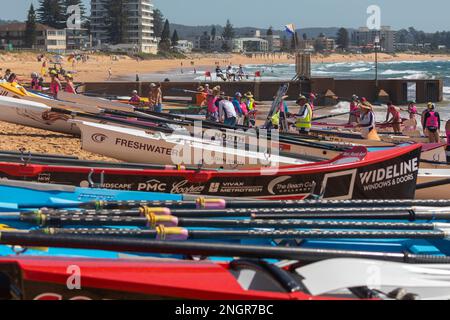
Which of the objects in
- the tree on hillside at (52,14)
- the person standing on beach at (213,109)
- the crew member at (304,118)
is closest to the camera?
the crew member at (304,118)

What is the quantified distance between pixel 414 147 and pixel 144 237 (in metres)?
5.97

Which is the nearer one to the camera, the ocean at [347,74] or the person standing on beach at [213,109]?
the person standing on beach at [213,109]

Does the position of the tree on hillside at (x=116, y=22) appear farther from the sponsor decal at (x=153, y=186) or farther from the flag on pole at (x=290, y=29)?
the sponsor decal at (x=153, y=186)

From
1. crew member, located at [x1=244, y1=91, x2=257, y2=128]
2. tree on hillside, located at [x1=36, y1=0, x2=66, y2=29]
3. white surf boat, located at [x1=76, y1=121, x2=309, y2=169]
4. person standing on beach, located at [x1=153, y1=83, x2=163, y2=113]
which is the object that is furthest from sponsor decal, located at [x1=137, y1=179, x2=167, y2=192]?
tree on hillside, located at [x1=36, y1=0, x2=66, y2=29]

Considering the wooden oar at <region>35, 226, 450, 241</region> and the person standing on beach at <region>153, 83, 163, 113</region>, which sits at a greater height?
the person standing on beach at <region>153, 83, 163, 113</region>

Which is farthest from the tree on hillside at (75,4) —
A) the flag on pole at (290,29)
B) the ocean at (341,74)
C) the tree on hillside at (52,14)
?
the flag on pole at (290,29)

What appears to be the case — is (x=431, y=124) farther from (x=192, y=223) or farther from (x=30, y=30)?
(x=30, y=30)

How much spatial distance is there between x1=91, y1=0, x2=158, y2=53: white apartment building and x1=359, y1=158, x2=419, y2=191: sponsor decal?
121 m

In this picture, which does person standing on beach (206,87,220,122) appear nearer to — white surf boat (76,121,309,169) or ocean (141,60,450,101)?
white surf boat (76,121,309,169)

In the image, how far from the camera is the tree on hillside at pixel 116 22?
129 meters

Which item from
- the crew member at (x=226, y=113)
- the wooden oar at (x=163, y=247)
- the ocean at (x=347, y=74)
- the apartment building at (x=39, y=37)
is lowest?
the wooden oar at (x=163, y=247)

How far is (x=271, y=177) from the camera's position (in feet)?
30.9

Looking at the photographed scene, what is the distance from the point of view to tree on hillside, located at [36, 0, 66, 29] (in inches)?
4616
